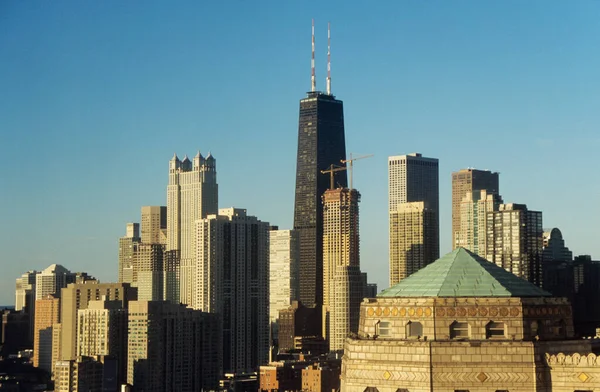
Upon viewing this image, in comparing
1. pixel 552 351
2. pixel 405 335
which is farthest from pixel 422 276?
pixel 552 351

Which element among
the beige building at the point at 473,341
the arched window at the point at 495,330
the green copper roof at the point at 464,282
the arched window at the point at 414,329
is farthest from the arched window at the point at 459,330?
the arched window at the point at 414,329

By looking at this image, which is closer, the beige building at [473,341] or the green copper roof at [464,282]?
the beige building at [473,341]

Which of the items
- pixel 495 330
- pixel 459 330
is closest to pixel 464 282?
pixel 459 330

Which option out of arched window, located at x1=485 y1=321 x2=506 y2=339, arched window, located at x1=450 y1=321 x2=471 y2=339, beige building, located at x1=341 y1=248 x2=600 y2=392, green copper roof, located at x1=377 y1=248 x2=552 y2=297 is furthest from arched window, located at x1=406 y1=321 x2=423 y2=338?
arched window, located at x1=485 y1=321 x2=506 y2=339

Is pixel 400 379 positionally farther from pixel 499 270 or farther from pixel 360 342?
pixel 499 270

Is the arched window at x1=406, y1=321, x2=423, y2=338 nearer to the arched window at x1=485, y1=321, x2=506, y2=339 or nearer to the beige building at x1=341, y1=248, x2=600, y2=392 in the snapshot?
the beige building at x1=341, y1=248, x2=600, y2=392

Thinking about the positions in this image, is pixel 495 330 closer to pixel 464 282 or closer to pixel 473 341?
pixel 473 341

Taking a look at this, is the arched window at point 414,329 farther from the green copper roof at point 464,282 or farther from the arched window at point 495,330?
the arched window at point 495,330
